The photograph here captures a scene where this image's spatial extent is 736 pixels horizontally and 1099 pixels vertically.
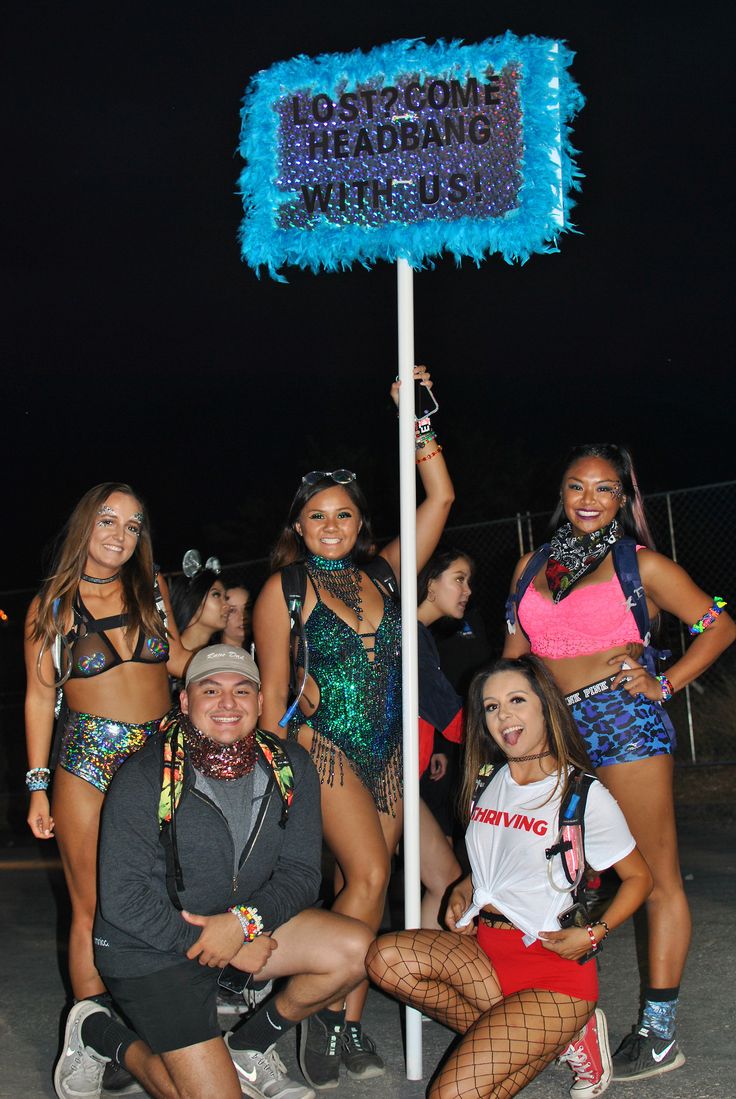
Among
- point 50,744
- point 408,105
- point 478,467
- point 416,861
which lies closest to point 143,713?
point 50,744

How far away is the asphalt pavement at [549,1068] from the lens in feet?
11.9

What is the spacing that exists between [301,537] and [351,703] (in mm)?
640

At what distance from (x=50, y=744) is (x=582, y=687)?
183 cm

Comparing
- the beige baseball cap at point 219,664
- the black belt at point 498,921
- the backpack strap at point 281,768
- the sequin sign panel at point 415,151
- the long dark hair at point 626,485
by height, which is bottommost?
the black belt at point 498,921

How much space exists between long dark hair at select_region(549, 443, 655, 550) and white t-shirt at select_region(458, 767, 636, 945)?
952 millimetres

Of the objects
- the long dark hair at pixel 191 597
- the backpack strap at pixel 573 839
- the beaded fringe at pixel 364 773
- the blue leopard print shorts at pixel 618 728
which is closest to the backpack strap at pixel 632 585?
the blue leopard print shorts at pixel 618 728

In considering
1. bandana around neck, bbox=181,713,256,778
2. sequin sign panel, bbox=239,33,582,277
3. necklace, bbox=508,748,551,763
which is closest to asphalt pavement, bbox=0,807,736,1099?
necklace, bbox=508,748,551,763

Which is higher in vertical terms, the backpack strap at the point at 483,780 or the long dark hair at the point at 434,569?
Answer: the long dark hair at the point at 434,569

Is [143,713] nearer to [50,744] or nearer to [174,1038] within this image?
[50,744]

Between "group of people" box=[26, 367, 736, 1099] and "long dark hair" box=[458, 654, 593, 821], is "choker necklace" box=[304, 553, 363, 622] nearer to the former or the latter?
"group of people" box=[26, 367, 736, 1099]

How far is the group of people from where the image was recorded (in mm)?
3285

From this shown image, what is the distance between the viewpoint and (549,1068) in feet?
12.5

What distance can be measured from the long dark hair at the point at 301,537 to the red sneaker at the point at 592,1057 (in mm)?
1707

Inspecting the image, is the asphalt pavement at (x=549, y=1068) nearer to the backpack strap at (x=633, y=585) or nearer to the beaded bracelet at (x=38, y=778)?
the beaded bracelet at (x=38, y=778)
